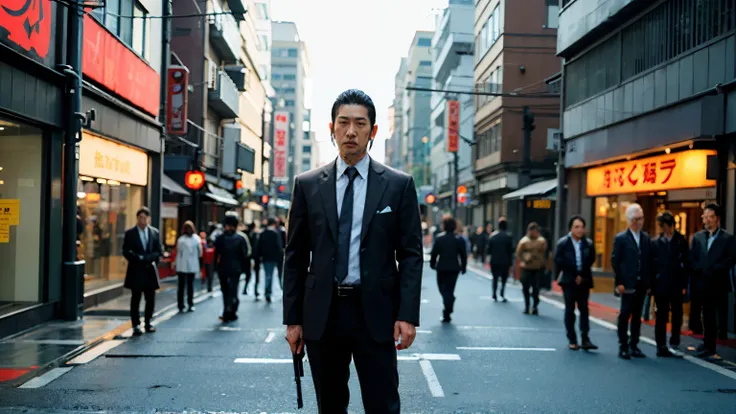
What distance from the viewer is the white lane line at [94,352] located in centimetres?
940

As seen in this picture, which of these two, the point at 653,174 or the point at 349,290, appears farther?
the point at 653,174

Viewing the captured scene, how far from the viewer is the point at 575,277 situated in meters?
11.2

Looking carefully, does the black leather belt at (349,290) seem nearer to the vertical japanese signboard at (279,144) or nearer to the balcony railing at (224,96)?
the balcony railing at (224,96)

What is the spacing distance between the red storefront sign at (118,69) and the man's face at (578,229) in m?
9.04

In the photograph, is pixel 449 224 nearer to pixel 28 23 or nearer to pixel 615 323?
pixel 615 323

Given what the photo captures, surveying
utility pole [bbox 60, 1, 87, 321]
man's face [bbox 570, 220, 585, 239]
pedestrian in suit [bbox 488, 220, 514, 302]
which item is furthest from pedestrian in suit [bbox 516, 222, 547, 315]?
utility pole [bbox 60, 1, 87, 321]

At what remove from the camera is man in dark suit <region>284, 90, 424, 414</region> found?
Answer: 390cm

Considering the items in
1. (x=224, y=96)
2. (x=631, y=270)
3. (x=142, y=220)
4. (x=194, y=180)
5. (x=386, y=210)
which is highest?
(x=224, y=96)

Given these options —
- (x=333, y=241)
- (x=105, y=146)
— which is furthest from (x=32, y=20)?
(x=333, y=241)

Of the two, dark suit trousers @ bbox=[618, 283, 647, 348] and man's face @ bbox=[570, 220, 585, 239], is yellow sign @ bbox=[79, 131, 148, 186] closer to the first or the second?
man's face @ bbox=[570, 220, 585, 239]

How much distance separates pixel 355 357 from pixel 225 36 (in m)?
34.0

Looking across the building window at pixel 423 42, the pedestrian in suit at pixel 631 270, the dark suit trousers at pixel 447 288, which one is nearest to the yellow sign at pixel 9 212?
the dark suit trousers at pixel 447 288

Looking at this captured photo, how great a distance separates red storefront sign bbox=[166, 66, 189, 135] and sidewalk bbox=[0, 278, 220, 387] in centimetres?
897

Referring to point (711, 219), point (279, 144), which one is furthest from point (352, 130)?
point (279, 144)
